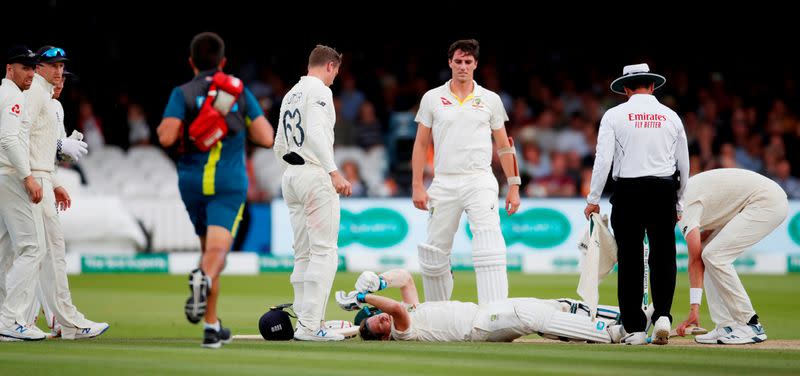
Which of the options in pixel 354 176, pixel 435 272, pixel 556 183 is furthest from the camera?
pixel 354 176

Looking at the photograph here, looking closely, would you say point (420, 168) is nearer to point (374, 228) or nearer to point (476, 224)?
point (476, 224)

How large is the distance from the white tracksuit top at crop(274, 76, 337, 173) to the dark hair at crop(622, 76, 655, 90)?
6.95ft

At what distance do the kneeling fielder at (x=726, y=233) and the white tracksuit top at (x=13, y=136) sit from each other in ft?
15.3

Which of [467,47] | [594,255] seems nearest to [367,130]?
[467,47]

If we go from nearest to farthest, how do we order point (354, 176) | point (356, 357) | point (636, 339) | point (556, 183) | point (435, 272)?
1. point (356, 357)
2. point (636, 339)
3. point (435, 272)
4. point (556, 183)
5. point (354, 176)

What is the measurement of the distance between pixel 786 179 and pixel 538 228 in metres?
3.78

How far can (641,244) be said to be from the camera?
8141 millimetres

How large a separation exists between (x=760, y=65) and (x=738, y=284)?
1410 centimetres

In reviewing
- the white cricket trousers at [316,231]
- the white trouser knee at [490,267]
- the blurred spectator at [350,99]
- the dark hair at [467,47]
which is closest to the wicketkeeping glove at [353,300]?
the white cricket trousers at [316,231]

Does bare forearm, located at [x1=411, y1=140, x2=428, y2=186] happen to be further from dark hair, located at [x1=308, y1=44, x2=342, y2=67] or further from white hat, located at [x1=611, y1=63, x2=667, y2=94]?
white hat, located at [x1=611, y1=63, x2=667, y2=94]

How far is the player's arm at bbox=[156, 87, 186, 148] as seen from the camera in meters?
6.98

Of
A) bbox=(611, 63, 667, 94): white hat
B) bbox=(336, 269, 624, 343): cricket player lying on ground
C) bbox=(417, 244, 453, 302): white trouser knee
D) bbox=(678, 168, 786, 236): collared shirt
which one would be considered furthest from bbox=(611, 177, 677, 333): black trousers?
bbox=(417, 244, 453, 302): white trouser knee

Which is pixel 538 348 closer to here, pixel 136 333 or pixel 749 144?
pixel 136 333

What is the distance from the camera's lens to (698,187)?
28.7 feet
